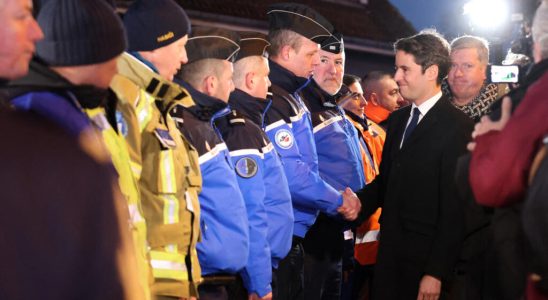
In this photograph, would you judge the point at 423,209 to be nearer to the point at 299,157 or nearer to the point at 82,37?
the point at 299,157

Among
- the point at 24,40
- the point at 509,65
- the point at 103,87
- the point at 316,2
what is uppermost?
the point at 24,40

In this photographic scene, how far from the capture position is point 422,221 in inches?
204

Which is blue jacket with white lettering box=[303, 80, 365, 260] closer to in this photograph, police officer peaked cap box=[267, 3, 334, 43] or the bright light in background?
police officer peaked cap box=[267, 3, 334, 43]

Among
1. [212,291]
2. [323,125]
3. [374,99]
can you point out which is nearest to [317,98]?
[323,125]

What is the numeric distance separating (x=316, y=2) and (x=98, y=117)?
18.0m

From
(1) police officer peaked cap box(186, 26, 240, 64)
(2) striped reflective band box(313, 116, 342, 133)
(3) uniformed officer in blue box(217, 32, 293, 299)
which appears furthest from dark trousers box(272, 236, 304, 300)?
(1) police officer peaked cap box(186, 26, 240, 64)

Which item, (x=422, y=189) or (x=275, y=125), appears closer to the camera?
(x=422, y=189)

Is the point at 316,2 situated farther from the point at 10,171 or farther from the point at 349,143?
the point at 10,171

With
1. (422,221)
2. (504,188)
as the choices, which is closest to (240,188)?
(422,221)

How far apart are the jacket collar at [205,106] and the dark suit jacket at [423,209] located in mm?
1326

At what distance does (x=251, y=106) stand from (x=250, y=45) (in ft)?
1.44

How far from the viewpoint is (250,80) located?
5566 millimetres

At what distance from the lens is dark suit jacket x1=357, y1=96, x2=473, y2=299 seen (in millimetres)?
5012

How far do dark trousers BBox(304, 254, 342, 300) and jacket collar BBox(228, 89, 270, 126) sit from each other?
1282 millimetres
